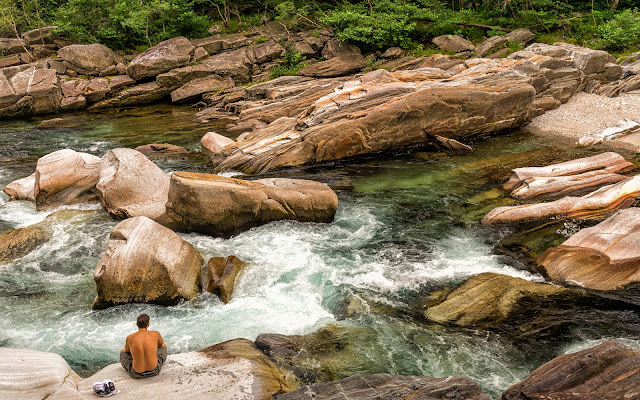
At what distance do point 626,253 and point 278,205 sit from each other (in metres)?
8.25

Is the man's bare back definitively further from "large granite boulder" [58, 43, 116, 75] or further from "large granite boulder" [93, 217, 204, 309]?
"large granite boulder" [58, 43, 116, 75]

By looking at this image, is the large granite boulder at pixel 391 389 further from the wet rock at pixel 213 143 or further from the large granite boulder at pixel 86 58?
the large granite boulder at pixel 86 58

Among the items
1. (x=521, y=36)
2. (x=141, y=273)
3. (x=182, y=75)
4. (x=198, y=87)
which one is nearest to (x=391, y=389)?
(x=141, y=273)

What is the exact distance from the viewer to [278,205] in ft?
46.1

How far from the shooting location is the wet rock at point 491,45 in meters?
30.3

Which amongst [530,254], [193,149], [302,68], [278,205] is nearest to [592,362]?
[530,254]

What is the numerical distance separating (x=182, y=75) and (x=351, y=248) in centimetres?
2282

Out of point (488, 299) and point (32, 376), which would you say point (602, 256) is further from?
point (32, 376)

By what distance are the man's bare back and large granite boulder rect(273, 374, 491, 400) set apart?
190 centimetres

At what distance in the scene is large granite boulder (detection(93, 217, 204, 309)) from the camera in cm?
1038

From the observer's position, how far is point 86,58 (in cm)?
3222

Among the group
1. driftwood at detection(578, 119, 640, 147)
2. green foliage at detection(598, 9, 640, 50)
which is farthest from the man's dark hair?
green foliage at detection(598, 9, 640, 50)

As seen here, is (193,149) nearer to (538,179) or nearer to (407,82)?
(407,82)

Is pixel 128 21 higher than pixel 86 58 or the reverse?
higher
